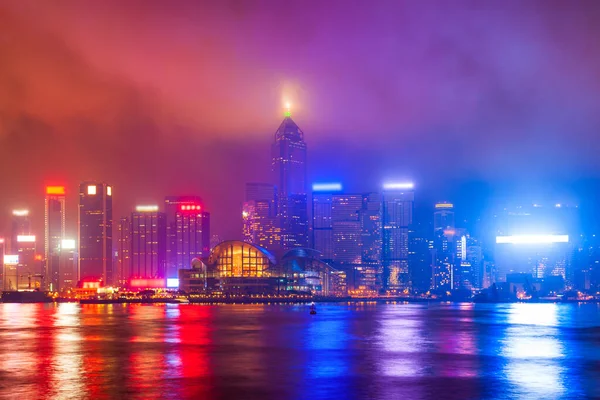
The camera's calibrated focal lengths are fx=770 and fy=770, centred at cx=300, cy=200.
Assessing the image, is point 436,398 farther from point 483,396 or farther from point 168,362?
point 168,362

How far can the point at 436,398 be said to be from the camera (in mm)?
42125

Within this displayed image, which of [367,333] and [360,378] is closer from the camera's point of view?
[360,378]

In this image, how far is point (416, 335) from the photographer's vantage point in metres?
89.5

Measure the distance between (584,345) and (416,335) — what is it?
771 inches

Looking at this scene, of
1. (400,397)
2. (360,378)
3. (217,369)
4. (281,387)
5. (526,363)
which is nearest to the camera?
(400,397)

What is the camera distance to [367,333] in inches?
3612

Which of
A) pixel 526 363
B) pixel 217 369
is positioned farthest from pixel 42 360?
pixel 526 363

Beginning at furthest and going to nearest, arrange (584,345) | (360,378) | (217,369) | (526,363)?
(584,345), (526,363), (217,369), (360,378)

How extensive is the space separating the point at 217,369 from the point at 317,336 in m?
33.8

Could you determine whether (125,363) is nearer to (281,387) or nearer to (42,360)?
(42,360)

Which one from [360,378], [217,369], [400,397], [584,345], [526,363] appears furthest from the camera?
[584,345]

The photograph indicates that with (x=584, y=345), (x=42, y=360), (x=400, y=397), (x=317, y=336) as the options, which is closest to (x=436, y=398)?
(x=400, y=397)

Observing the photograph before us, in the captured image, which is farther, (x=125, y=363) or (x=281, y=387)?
(x=125, y=363)

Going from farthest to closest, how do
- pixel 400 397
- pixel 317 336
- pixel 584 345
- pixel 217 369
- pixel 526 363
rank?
pixel 317 336
pixel 584 345
pixel 526 363
pixel 217 369
pixel 400 397
